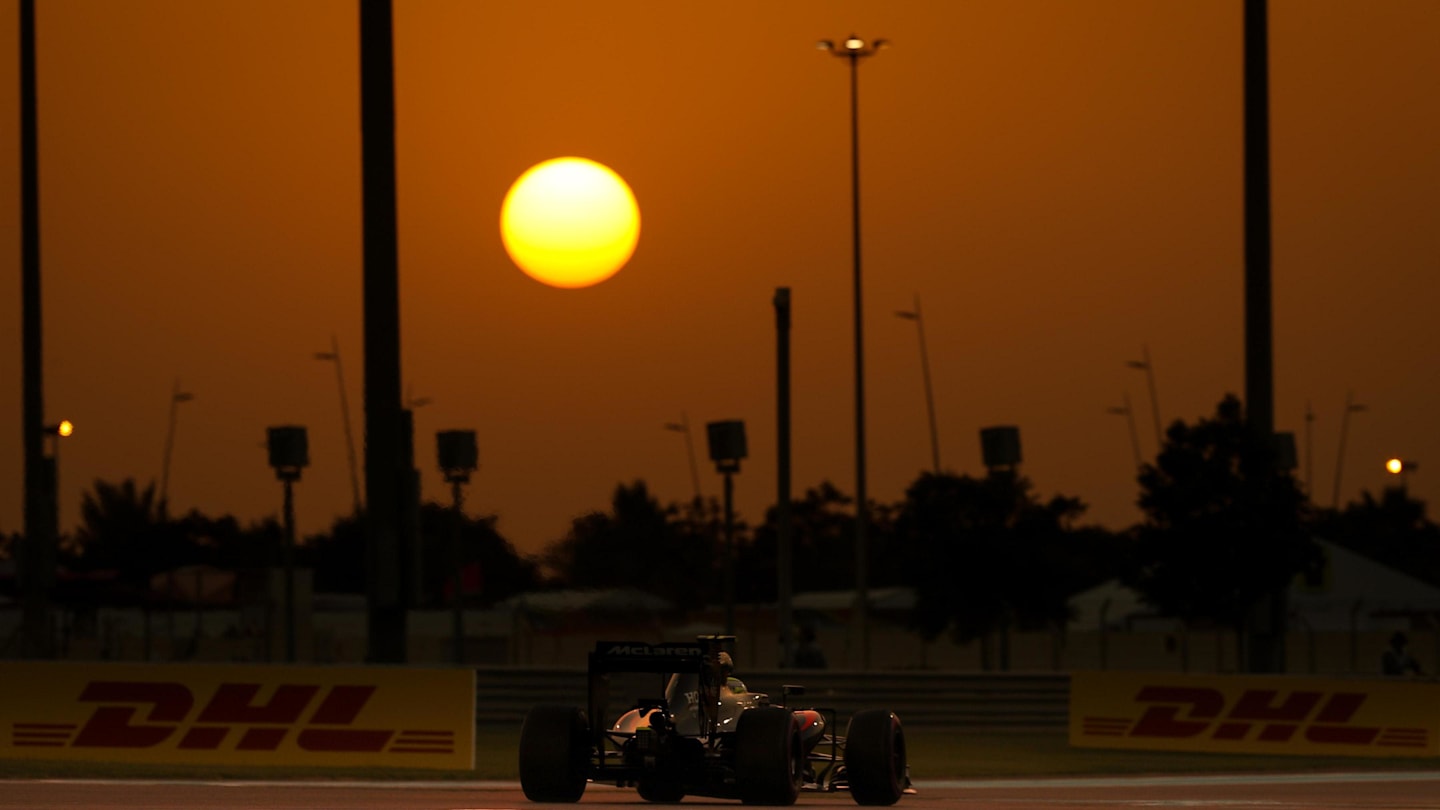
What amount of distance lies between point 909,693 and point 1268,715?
5624 mm

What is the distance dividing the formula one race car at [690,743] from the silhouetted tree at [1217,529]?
61.1ft

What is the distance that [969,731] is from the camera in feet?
104

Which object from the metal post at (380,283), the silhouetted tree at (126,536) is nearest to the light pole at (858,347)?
the metal post at (380,283)

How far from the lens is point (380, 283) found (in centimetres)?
2670

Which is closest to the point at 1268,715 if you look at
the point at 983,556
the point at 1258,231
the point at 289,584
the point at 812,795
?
the point at 1258,231

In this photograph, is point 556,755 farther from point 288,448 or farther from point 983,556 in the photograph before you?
point 983,556

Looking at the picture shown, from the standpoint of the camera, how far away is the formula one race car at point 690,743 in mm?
17016

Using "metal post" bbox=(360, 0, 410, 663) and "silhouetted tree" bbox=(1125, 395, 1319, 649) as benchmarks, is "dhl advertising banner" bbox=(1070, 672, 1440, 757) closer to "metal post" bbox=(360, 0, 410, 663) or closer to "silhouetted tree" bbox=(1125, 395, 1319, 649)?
"silhouetted tree" bbox=(1125, 395, 1319, 649)

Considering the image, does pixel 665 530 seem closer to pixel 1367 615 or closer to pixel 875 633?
pixel 875 633

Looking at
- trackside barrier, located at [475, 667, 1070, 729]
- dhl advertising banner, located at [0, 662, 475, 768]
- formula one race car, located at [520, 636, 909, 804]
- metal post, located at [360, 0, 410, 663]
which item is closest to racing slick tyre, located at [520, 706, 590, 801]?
formula one race car, located at [520, 636, 909, 804]

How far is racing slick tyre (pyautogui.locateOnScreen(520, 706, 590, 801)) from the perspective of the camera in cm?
1756

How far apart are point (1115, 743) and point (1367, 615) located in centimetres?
4041

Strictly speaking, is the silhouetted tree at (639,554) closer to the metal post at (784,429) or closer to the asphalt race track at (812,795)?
the metal post at (784,429)

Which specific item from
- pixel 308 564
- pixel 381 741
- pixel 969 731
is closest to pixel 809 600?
pixel 308 564
